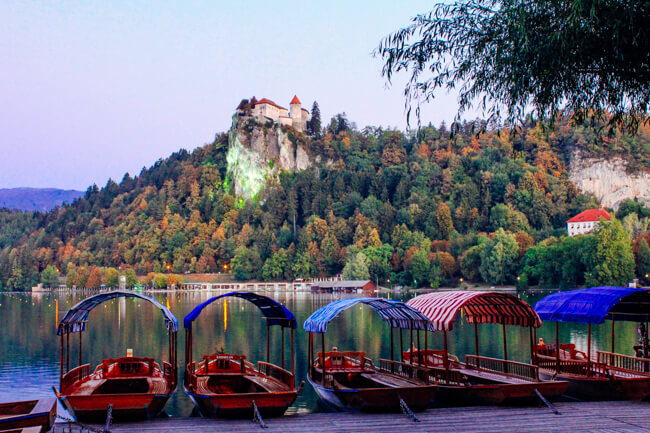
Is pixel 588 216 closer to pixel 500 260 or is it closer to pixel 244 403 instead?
pixel 500 260

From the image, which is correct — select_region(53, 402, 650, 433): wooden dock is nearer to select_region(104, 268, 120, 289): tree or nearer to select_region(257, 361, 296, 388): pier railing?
select_region(257, 361, 296, 388): pier railing

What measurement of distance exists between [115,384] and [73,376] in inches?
55.3

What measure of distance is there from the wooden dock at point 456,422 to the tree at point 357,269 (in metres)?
134

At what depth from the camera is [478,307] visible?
2625cm

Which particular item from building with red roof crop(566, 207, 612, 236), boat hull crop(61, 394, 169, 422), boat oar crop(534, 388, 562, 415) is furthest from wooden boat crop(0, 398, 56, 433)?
building with red roof crop(566, 207, 612, 236)

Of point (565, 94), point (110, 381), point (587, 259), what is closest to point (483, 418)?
point (565, 94)

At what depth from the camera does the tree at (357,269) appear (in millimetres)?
153725

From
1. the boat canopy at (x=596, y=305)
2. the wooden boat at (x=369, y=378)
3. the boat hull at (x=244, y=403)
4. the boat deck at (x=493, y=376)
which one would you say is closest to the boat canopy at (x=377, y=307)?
the wooden boat at (x=369, y=378)

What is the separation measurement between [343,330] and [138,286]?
421 ft

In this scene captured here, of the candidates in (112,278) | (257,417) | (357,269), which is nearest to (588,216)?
(357,269)

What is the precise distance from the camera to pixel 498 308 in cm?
2494

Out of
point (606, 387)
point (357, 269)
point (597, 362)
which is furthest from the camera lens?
point (357, 269)

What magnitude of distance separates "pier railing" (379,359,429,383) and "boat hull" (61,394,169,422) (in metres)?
8.26

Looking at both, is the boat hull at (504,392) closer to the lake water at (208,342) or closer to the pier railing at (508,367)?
the pier railing at (508,367)
